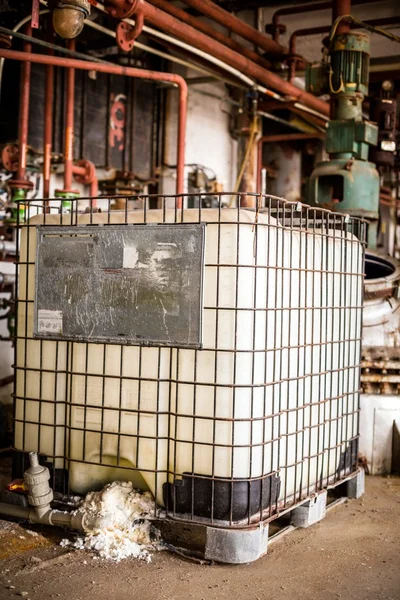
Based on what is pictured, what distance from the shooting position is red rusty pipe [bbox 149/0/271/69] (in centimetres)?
527

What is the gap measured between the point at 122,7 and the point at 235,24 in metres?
1.91

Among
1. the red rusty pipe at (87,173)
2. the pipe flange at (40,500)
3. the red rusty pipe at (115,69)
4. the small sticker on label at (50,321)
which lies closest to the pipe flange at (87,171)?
the red rusty pipe at (87,173)

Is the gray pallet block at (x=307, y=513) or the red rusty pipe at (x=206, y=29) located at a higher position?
the red rusty pipe at (x=206, y=29)

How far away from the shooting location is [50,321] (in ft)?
11.5

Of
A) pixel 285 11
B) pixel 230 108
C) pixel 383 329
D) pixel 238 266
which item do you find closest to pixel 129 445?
pixel 238 266

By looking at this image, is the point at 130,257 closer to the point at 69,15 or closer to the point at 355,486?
the point at 69,15

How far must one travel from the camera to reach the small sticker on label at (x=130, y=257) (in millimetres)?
3301

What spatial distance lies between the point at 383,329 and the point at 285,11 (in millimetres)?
3835

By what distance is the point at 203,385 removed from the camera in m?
3.17

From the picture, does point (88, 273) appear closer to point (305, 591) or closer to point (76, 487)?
point (76, 487)

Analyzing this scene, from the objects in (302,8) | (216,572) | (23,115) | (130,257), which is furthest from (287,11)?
(216,572)

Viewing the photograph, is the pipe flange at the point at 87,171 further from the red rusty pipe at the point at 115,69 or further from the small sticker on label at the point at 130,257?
the small sticker on label at the point at 130,257

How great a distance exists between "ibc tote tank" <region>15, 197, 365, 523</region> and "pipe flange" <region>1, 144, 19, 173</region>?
7.32 ft

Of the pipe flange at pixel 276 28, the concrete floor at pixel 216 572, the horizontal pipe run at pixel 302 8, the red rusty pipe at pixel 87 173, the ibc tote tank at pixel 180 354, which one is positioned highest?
the horizontal pipe run at pixel 302 8
